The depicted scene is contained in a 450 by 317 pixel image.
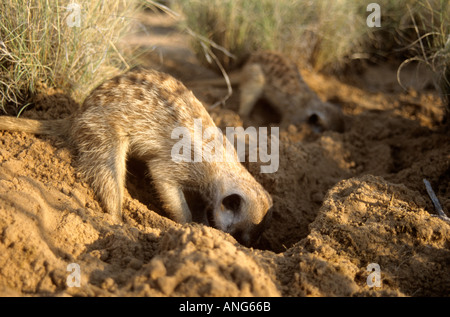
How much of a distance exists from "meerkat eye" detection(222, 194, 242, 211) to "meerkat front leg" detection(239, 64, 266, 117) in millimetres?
2395

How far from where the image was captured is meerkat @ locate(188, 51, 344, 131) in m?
5.47

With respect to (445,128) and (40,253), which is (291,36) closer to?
(445,128)

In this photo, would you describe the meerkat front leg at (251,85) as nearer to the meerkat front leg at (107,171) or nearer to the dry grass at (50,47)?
the dry grass at (50,47)

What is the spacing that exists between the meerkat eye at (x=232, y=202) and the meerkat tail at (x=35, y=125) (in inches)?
53.1

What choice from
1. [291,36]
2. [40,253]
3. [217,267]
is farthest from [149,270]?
[291,36]

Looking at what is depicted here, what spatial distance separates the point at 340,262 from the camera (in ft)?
8.05

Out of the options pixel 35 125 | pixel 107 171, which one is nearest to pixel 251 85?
pixel 107 171

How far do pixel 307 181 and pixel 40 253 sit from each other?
247 cm

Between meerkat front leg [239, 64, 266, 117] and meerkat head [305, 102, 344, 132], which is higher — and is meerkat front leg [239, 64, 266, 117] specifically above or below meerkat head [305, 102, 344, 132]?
above

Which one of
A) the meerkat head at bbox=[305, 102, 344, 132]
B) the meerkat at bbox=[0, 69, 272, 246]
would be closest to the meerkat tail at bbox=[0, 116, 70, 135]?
the meerkat at bbox=[0, 69, 272, 246]

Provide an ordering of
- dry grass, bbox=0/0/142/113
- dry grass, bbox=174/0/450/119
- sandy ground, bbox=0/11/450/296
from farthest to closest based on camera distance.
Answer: dry grass, bbox=174/0/450/119 → dry grass, bbox=0/0/142/113 → sandy ground, bbox=0/11/450/296

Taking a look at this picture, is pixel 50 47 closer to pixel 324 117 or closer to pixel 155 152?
pixel 155 152

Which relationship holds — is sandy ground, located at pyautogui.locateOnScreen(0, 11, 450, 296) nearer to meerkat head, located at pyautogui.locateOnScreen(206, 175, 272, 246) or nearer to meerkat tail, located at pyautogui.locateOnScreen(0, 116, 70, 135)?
meerkat tail, located at pyautogui.locateOnScreen(0, 116, 70, 135)

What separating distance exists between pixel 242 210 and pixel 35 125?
5.45 ft
